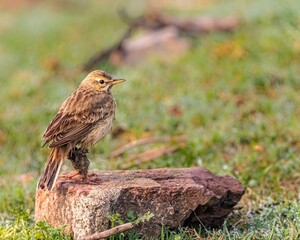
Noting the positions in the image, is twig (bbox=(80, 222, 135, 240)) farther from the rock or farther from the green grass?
the green grass

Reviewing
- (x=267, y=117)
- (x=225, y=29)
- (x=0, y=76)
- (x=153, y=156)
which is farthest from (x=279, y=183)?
(x=0, y=76)

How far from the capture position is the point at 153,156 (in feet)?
24.8

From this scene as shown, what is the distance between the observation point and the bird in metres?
5.25

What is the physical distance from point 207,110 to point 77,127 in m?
4.01

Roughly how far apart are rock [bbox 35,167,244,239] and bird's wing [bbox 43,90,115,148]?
1.02 ft

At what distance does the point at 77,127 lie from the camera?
17.5 feet

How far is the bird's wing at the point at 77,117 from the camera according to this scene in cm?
532

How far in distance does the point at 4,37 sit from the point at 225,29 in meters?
5.86

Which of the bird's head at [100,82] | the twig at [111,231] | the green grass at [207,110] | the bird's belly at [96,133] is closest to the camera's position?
the twig at [111,231]

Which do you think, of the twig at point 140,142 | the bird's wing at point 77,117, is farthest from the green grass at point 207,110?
the bird's wing at point 77,117

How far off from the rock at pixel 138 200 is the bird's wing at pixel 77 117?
0.31 m

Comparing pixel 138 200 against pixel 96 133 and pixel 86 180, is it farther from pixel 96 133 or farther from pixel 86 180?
pixel 96 133

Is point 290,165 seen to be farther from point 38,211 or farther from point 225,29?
point 225,29

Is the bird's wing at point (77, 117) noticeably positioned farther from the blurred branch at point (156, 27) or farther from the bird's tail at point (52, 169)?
the blurred branch at point (156, 27)
